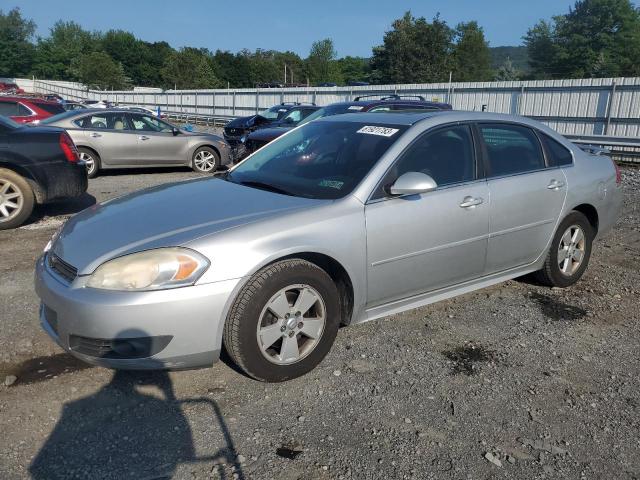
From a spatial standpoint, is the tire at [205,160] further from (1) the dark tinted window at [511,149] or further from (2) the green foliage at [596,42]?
(2) the green foliage at [596,42]

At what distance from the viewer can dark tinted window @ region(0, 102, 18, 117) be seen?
12.3 meters

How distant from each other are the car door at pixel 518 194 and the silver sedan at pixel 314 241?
1 cm

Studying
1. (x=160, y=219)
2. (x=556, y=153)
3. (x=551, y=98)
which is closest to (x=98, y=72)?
(x=551, y=98)

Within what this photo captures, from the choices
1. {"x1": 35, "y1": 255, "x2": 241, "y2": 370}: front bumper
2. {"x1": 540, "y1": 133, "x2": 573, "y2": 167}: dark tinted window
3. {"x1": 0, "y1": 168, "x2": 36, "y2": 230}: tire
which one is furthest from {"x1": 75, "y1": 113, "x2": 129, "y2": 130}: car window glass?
{"x1": 540, "y1": 133, "x2": 573, "y2": 167}: dark tinted window

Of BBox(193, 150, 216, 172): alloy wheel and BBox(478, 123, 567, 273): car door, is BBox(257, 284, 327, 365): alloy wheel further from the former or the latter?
BBox(193, 150, 216, 172): alloy wheel

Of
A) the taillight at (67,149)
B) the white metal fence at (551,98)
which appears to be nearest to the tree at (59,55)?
the white metal fence at (551,98)

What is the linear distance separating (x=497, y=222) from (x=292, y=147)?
1.69 m

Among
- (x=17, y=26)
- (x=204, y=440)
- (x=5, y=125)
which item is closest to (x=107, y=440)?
(x=204, y=440)

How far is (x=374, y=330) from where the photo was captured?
3.97m

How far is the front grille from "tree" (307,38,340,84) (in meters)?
98.8

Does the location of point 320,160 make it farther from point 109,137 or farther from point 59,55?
point 59,55

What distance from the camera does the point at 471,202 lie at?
392 cm

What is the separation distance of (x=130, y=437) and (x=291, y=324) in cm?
103

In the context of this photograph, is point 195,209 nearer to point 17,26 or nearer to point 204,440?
point 204,440
